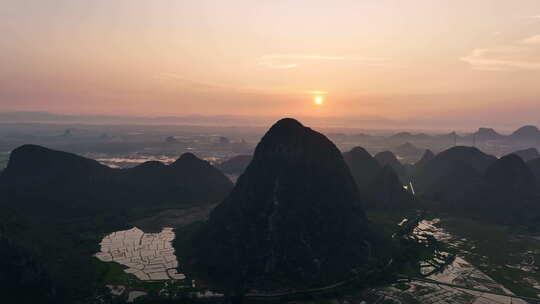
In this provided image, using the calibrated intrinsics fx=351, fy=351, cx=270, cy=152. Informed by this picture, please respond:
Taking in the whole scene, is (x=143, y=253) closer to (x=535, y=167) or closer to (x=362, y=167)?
(x=362, y=167)

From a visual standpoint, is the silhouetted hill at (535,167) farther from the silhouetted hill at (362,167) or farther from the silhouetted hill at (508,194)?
the silhouetted hill at (362,167)

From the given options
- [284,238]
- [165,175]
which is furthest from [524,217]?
[165,175]

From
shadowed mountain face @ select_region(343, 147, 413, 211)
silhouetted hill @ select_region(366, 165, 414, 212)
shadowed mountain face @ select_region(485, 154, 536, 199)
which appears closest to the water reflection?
shadowed mountain face @ select_region(343, 147, 413, 211)

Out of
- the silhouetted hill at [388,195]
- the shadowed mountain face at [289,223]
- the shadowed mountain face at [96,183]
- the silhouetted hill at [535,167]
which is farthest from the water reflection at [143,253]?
the silhouetted hill at [535,167]

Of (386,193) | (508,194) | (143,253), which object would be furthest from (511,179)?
(143,253)

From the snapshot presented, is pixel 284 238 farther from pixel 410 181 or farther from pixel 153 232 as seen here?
pixel 410 181

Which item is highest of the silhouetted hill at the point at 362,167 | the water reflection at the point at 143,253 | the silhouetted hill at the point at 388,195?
the silhouetted hill at the point at 362,167

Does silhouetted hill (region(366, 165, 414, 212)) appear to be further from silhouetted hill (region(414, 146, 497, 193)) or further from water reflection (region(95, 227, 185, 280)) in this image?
water reflection (region(95, 227, 185, 280))
